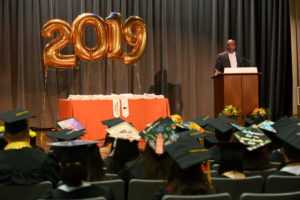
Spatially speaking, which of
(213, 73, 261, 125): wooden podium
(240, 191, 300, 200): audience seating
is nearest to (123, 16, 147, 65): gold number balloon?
(213, 73, 261, 125): wooden podium

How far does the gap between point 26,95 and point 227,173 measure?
29.3ft

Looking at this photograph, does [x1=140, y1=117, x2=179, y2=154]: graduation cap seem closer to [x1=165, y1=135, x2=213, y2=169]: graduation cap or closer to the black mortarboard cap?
[x1=165, y1=135, x2=213, y2=169]: graduation cap

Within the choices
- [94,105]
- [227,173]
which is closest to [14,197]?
[227,173]

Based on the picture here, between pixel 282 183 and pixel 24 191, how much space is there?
1699 millimetres

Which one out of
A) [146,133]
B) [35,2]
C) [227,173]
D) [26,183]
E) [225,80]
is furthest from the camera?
[35,2]

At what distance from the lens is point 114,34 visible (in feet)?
30.6

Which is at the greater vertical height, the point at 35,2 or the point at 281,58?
the point at 35,2

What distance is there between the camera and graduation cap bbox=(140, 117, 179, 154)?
130 inches

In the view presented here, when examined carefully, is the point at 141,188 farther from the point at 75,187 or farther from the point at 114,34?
the point at 114,34

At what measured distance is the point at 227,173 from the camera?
3.11m

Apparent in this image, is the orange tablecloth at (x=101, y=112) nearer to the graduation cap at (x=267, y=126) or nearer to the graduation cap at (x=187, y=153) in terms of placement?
the graduation cap at (x=267, y=126)

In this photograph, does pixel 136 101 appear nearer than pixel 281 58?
Yes

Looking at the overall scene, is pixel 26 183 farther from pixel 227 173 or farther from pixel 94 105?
pixel 94 105

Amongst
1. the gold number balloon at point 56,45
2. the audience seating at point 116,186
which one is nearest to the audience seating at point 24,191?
the audience seating at point 116,186
